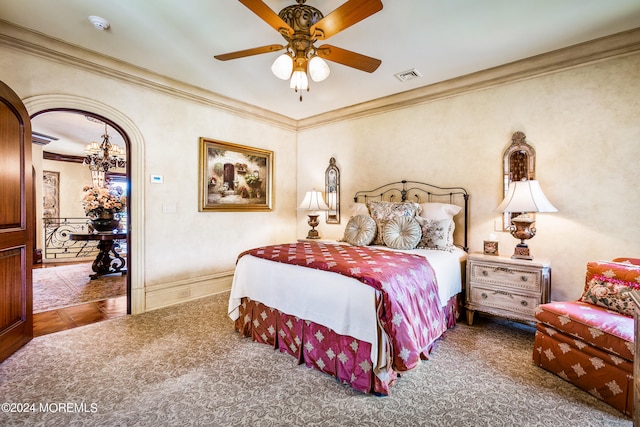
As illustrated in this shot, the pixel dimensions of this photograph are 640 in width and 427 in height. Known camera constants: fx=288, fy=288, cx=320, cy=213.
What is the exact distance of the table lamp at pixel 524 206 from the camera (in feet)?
9.03

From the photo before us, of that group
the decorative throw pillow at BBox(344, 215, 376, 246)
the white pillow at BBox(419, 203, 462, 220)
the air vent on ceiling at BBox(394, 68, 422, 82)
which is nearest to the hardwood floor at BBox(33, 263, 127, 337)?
the decorative throw pillow at BBox(344, 215, 376, 246)

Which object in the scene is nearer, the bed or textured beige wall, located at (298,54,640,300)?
the bed

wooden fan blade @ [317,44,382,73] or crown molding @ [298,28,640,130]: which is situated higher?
crown molding @ [298,28,640,130]

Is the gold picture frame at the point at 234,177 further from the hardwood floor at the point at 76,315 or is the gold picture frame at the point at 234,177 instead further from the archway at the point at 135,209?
the hardwood floor at the point at 76,315

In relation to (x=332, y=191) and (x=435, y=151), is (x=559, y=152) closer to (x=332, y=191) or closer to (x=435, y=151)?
(x=435, y=151)

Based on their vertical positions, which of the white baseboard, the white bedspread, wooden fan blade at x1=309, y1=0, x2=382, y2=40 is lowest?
the white baseboard

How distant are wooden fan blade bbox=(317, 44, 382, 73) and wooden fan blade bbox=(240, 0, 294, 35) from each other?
292 mm

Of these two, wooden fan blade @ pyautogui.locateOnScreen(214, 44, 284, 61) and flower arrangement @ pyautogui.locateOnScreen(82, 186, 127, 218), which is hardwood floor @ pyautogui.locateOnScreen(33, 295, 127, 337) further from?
wooden fan blade @ pyautogui.locateOnScreen(214, 44, 284, 61)

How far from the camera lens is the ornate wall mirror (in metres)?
4.82

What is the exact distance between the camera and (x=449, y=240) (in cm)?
325

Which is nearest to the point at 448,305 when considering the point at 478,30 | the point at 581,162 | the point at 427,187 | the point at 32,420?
the point at 427,187

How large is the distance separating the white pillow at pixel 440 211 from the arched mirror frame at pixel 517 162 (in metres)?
0.53

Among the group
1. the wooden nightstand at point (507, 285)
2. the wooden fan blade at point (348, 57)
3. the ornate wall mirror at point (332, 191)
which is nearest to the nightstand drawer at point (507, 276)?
A: the wooden nightstand at point (507, 285)

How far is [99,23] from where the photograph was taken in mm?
2494
